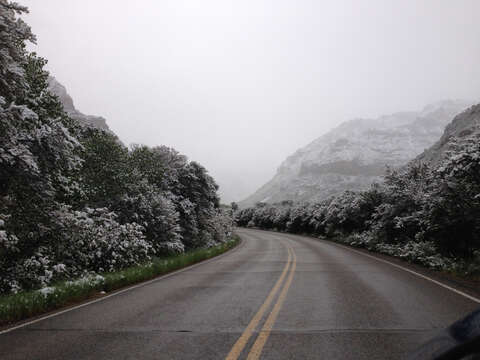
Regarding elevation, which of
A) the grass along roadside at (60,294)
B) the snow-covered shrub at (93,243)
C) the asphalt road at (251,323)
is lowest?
the asphalt road at (251,323)

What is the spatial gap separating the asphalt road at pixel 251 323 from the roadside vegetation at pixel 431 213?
3.99 m

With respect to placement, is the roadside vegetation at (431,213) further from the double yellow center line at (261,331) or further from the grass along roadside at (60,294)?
the grass along roadside at (60,294)

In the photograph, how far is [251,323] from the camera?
5652mm

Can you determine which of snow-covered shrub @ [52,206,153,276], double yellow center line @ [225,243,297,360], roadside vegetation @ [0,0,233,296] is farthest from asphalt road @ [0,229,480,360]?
snow-covered shrub @ [52,206,153,276]

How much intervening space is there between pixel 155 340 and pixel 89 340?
999mm

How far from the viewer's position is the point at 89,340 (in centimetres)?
505

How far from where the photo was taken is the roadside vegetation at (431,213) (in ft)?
38.0

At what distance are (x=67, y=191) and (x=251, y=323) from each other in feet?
33.5

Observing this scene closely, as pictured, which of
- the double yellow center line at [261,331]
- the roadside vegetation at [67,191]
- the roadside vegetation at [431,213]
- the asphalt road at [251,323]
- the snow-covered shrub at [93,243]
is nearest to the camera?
the double yellow center line at [261,331]

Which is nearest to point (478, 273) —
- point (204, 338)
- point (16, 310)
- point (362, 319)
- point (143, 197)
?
point (362, 319)

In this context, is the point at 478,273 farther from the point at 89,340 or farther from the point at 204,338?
the point at 89,340

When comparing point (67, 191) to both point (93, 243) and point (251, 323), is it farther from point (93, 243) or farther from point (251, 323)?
point (251, 323)

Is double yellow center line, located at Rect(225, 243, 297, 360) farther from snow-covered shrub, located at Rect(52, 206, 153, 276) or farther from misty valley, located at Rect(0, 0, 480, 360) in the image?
snow-covered shrub, located at Rect(52, 206, 153, 276)

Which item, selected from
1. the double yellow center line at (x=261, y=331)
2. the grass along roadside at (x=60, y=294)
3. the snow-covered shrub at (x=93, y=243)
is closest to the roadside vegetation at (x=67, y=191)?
the snow-covered shrub at (x=93, y=243)
